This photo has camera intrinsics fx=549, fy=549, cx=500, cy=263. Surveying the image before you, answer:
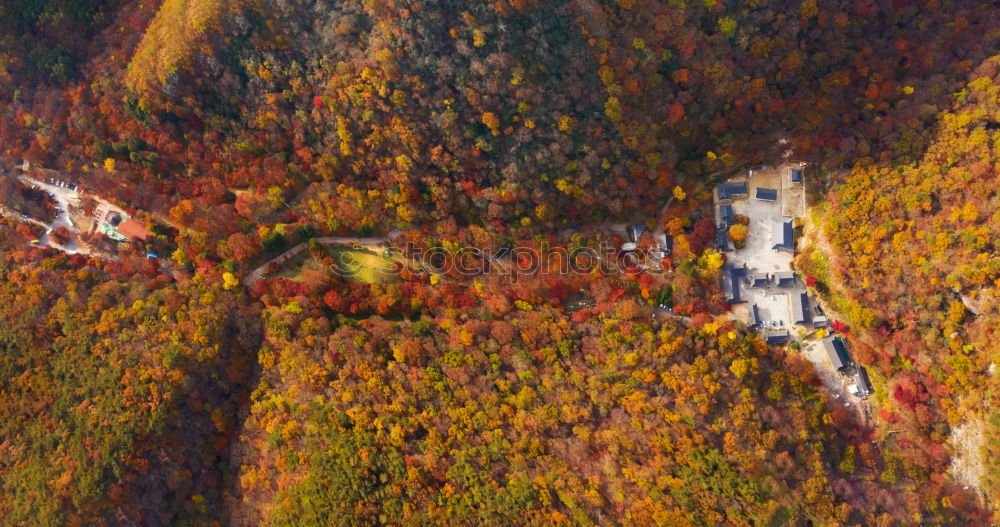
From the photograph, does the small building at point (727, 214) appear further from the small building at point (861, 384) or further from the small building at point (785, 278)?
the small building at point (861, 384)

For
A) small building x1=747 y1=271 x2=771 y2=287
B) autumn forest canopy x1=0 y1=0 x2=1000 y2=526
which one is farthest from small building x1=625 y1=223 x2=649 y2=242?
small building x1=747 y1=271 x2=771 y2=287

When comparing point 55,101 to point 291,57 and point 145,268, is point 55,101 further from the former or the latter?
point 291,57

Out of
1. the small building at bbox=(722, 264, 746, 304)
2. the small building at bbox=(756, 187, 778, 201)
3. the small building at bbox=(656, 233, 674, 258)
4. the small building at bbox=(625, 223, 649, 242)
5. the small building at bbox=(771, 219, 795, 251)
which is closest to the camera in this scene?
Result: the small building at bbox=(771, 219, 795, 251)

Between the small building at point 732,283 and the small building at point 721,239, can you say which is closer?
the small building at point 732,283

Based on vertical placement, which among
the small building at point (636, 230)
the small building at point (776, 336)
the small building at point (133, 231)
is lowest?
the small building at point (776, 336)

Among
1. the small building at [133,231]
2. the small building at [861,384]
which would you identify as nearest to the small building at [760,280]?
the small building at [861,384]

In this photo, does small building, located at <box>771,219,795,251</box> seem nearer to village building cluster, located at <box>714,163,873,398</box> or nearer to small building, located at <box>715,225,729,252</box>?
village building cluster, located at <box>714,163,873,398</box>
